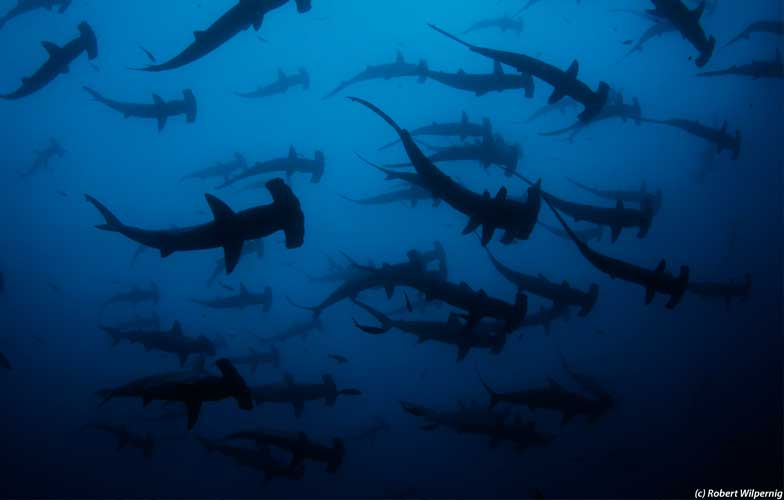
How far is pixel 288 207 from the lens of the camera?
413 cm

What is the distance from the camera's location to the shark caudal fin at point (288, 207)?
4.07 meters

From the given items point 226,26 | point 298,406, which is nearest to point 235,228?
point 226,26

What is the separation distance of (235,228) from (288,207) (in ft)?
1.81

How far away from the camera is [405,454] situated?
23266mm

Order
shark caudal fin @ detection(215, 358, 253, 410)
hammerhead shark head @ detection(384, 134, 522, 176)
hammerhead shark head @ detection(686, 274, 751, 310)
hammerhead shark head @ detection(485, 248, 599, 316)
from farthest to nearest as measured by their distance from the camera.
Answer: hammerhead shark head @ detection(686, 274, 751, 310) → hammerhead shark head @ detection(384, 134, 522, 176) → hammerhead shark head @ detection(485, 248, 599, 316) → shark caudal fin @ detection(215, 358, 253, 410)

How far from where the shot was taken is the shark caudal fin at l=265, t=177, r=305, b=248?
407 centimetres

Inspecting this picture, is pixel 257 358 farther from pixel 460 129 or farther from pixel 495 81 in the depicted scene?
pixel 495 81

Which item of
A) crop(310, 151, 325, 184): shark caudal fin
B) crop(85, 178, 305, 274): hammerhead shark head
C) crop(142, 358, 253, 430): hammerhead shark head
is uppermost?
crop(310, 151, 325, 184): shark caudal fin

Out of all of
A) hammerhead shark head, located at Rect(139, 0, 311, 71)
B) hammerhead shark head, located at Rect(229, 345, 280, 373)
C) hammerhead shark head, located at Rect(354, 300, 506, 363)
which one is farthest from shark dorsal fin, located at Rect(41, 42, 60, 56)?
hammerhead shark head, located at Rect(229, 345, 280, 373)

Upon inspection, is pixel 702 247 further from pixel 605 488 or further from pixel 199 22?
pixel 199 22

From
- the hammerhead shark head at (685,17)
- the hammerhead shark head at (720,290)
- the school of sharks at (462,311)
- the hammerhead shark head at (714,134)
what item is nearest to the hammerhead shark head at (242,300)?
the school of sharks at (462,311)

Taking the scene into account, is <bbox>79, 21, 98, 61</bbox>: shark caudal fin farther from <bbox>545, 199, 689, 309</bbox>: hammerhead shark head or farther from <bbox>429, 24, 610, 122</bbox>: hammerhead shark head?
<bbox>545, 199, 689, 309</bbox>: hammerhead shark head

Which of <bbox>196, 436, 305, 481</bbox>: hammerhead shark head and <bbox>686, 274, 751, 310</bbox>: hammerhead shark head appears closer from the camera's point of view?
<bbox>196, 436, 305, 481</bbox>: hammerhead shark head

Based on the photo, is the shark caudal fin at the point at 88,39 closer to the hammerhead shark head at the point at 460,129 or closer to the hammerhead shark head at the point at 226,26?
the hammerhead shark head at the point at 226,26
